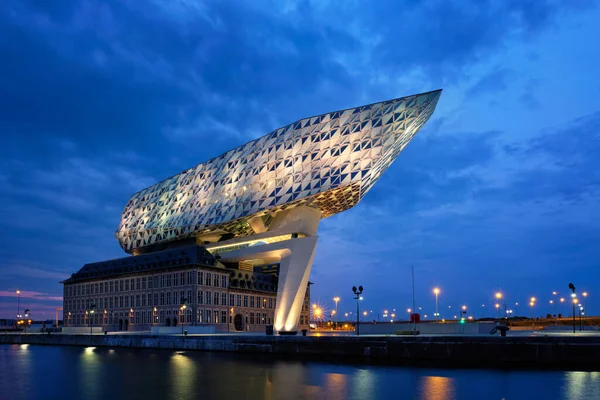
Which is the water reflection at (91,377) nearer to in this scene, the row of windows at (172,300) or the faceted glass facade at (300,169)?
the row of windows at (172,300)

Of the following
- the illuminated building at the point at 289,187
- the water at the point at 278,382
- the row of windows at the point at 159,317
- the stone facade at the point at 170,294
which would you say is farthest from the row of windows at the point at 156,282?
the water at the point at 278,382

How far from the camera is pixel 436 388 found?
1087 inches

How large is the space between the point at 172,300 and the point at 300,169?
31.6 metres

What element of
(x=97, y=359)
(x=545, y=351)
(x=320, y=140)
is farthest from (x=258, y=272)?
(x=545, y=351)

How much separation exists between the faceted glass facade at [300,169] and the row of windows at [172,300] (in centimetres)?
1162

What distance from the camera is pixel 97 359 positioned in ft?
158

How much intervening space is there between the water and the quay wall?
3.90m

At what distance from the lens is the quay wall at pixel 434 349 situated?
3766cm

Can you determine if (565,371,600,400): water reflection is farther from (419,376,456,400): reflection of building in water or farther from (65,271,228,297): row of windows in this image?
(65,271,228,297): row of windows

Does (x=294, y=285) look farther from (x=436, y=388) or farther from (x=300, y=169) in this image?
(x=436, y=388)

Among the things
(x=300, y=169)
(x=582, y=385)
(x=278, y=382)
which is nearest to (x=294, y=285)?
(x=300, y=169)

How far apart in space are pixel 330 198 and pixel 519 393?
55.5 meters

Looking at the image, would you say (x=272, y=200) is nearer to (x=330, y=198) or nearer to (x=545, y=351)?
(x=330, y=198)

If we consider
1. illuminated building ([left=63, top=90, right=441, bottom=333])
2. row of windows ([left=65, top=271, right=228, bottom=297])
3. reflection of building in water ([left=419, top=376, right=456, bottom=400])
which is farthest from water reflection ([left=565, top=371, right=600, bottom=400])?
row of windows ([left=65, top=271, right=228, bottom=297])
